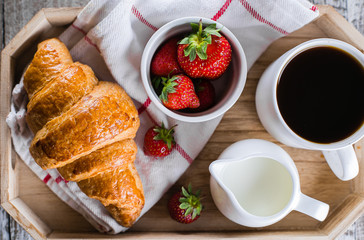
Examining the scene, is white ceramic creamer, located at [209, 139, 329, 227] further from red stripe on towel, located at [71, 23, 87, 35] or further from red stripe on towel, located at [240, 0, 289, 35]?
red stripe on towel, located at [71, 23, 87, 35]

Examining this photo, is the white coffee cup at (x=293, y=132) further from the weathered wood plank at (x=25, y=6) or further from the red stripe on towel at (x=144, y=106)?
the weathered wood plank at (x=25, y=6)

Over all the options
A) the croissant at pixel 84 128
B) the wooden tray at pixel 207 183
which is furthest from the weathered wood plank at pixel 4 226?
the croissant at pixel 84 128

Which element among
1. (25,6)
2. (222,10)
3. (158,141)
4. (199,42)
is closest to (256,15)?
(222,10)

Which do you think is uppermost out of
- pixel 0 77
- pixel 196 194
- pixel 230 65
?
pixel 0 77

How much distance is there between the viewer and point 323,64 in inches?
36.6

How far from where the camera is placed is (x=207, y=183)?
1066mm

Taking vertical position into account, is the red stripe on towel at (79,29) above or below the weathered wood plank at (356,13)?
above

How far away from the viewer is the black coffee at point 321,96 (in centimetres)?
92

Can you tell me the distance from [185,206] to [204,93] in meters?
0.32

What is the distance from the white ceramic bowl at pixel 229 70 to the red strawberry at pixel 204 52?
35mm

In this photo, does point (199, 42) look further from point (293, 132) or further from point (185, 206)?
point (185, 206)

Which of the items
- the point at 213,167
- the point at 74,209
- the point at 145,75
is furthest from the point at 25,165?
the point at 213,167

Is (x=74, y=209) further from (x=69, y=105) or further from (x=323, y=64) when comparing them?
(x=323, y=64)

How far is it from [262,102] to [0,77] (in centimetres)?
75
